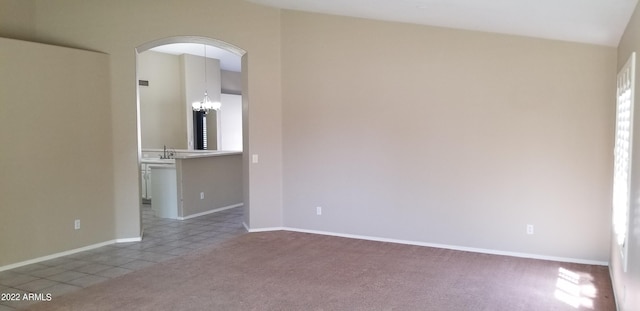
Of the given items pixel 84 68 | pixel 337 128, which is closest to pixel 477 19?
pixel 337 128

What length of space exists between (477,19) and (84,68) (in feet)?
14.7

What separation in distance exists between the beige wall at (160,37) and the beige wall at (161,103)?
4.36m

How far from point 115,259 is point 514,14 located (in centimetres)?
486

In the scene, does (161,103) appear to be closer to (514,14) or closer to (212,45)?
(212,45)

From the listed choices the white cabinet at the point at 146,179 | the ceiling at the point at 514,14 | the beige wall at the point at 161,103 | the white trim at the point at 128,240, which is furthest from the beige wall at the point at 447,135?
the beige wall at the point at 161,103

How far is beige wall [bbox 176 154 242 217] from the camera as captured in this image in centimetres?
674

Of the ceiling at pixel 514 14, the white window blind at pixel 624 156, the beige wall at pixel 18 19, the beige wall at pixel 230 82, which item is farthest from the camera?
the beige wall at pixel 230 82

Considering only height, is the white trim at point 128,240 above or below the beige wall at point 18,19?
below

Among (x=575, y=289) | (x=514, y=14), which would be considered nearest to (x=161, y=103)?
(x=514, y=14)

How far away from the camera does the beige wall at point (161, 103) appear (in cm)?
938

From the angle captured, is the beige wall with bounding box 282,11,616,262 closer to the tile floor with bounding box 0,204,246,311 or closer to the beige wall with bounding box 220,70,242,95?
the tile floor with bounding box 0,204,246,311

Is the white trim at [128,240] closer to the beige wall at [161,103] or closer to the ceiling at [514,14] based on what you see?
the ceiling at [514,14]

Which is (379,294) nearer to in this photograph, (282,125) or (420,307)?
(420,307)

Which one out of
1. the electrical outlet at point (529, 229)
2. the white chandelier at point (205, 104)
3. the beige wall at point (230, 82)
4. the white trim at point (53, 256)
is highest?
the beige wall at point (230, 82)
